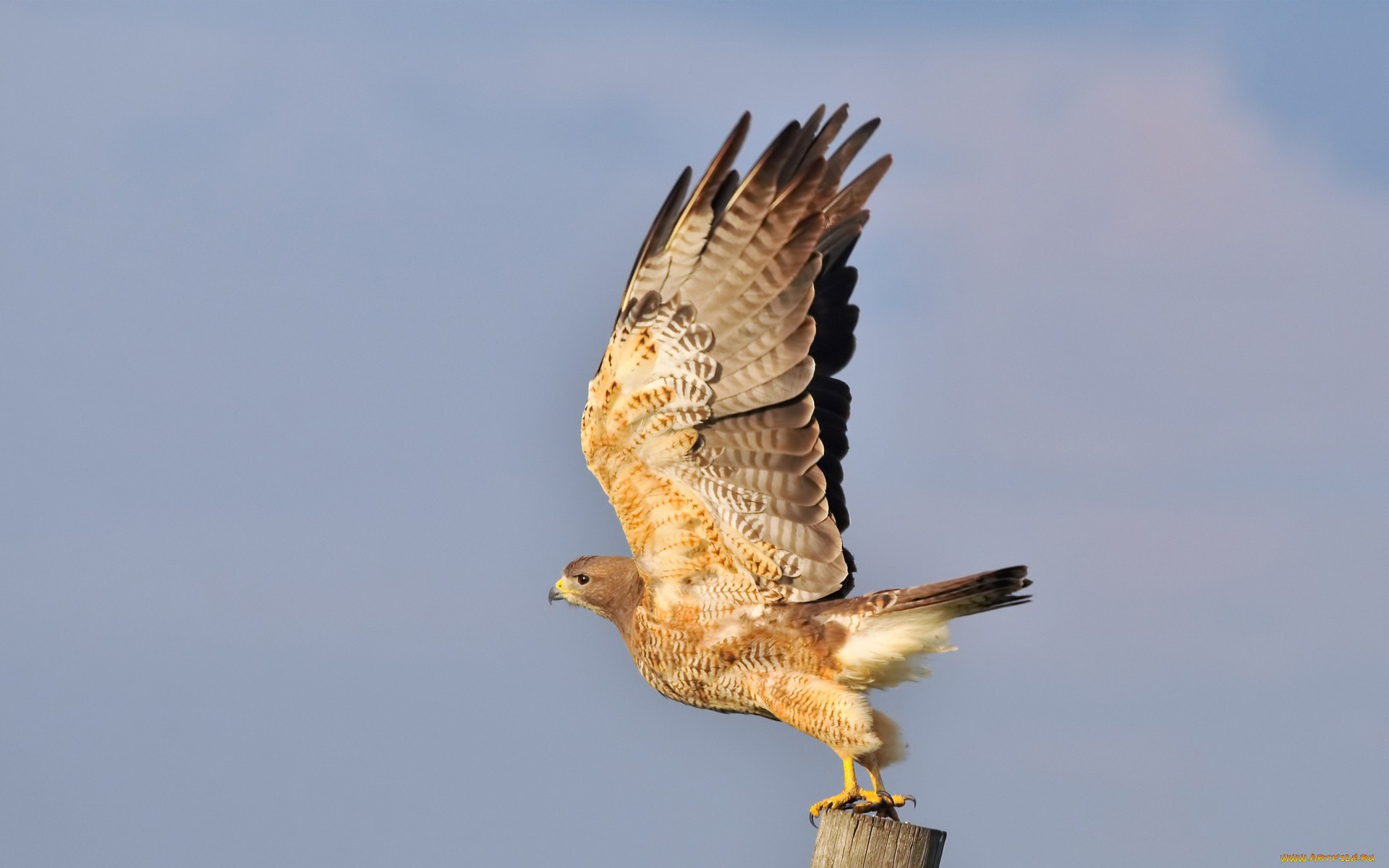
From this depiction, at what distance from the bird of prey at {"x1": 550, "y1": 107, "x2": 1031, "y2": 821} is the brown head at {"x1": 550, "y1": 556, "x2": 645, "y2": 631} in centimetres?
35

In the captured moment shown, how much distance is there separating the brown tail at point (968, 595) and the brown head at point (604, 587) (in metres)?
1.53

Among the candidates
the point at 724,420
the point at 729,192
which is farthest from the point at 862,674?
the point at 729,192

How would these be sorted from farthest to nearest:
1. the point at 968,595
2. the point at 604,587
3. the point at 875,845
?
1. the point at 604,587
2. the point at 968,595
3. the point at 875,845

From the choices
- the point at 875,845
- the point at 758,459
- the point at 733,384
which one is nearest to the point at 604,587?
the point at 758,459

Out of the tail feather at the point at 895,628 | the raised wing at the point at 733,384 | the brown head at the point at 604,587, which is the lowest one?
the tail feather at the point at 895,628

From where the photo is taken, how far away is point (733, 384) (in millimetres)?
6887

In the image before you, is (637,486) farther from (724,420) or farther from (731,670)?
(731,670)

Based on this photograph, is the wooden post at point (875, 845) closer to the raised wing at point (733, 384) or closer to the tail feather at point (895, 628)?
the tail feather at point (895, 628)

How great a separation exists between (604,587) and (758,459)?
1575mm

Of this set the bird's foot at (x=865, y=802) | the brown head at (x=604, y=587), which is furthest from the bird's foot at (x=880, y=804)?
the brown head at (x=604, y=587)

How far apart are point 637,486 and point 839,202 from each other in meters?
1.85

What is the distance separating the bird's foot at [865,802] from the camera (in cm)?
661

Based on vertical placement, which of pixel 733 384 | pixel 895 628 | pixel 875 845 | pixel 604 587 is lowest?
pixel 875 845

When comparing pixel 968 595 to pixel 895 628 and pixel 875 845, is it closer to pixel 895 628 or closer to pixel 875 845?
pixel 895 628
